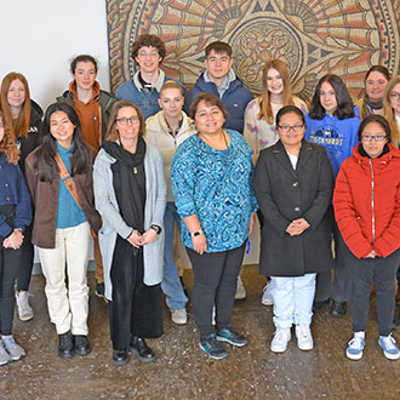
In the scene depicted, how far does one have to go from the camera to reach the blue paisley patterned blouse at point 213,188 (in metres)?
2.68

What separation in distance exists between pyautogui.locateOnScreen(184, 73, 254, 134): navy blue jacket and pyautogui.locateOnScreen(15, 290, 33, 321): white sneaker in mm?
1647

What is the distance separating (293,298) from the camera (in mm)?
2996

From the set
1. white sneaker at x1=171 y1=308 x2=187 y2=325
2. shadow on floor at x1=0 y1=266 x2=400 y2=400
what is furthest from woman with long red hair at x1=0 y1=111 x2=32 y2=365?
white sneaker at x1=171 y1=308 x2=187 y2=325

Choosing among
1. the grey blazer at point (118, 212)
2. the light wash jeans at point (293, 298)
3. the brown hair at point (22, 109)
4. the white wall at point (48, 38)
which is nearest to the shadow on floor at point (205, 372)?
the light wash jeans at point (293, 298)

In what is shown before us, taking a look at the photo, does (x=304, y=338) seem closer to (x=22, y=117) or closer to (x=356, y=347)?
(x=356, y=347)

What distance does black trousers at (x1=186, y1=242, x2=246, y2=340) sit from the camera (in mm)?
2799

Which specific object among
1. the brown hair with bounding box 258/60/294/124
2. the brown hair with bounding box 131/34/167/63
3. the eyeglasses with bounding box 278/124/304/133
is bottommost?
the eyeglasses with bounding box 278/124/304/133

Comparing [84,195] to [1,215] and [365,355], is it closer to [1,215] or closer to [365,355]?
[1,215]

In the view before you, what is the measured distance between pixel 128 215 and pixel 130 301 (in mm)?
469

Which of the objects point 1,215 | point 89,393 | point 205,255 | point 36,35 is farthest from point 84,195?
point 36,35

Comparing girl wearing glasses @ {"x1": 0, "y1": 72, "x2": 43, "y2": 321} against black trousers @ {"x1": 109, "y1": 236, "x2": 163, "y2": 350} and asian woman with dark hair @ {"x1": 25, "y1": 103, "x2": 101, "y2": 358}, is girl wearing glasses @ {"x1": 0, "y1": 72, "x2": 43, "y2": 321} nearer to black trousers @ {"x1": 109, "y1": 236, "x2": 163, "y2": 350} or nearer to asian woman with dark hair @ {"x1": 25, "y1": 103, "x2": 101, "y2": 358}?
asian woman with dark hair @ {"x1": 25, "y1": 103, "x2": 101, "y2": 358}

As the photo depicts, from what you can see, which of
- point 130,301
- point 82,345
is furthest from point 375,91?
point 82,345

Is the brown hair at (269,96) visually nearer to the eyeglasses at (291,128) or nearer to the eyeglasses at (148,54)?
the eyeglasses at (291,128)

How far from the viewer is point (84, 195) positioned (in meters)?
2.84
